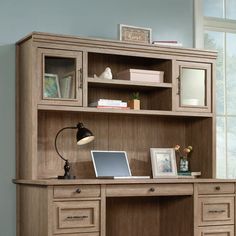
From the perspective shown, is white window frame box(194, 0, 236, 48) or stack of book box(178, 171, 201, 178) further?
white window frame box(194, 0, 236, 48)

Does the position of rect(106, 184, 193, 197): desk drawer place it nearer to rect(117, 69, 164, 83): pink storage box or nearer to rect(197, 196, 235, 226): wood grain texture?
rect(197, 196, 235, 226): wood grain texture

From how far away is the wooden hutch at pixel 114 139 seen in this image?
3.80 meters

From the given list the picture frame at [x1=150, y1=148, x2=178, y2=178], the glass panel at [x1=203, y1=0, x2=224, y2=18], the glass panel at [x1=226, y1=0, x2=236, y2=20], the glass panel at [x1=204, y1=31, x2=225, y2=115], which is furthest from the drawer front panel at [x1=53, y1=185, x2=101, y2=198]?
the glass panel at [x1=226, y1=0, x2=236, y2=20]

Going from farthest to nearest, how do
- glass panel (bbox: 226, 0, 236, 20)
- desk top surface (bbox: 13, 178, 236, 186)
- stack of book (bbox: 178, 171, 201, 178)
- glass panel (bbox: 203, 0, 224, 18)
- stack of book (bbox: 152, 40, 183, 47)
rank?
1. glass panel (bbox: 226, 0, 236, 20)
2. glass panel (bbox: 203, 0, 224, 18)
3. stack of book (bbox: 178, 171, 201, 178)
4. stack of book (bbox: 152, 40, 183, 47)
5. desk top surface (bbox: 13, 178, 236, 186)

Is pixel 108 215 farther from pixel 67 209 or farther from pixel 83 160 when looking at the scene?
pixel 67 209

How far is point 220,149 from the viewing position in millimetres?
4988

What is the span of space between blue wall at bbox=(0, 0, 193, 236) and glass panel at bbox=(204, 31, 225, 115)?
0.82ft

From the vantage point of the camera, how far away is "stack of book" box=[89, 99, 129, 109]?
411cm

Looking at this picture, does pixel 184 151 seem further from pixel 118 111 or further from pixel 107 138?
pixel 118 111

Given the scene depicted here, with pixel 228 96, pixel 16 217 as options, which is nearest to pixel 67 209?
pixel 16 217

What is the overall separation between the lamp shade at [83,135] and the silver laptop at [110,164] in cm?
17

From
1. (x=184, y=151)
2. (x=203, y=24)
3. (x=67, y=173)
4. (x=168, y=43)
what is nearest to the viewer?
(x=67, y=173)

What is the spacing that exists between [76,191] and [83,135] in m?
0.45

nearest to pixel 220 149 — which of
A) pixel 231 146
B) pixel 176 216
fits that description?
pixel 231 146
